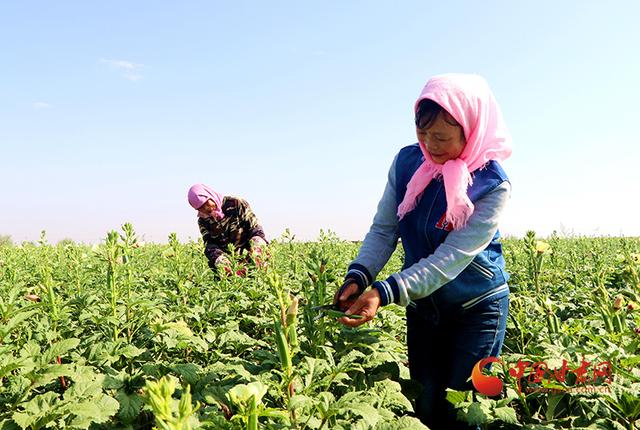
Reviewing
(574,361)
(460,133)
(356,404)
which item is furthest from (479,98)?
(356,404)

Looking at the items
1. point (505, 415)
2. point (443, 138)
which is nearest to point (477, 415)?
point (505, 415)

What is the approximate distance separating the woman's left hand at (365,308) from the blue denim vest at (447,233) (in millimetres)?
479

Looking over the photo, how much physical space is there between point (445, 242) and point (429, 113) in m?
0.57

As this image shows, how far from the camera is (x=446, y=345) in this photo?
8.16ft

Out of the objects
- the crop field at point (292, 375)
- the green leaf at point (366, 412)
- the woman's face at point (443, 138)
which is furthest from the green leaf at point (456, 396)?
the woman's face at point (443, 138)

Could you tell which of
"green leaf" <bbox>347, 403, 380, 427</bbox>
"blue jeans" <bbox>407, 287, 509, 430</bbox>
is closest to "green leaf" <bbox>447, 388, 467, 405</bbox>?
"blue jeans" <bbox>407, 287, 509, 430</bbox>

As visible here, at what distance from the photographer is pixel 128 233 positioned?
3000mm

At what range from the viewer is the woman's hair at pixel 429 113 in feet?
6.85

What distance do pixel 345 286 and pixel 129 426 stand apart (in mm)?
1155

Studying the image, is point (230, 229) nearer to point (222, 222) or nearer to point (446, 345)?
point (222, 222)

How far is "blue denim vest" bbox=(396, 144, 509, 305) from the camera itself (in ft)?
7.36

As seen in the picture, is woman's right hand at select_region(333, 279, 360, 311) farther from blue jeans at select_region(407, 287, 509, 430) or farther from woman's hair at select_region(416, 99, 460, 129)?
woman's hair at select_region(416, 99, 460, 129)

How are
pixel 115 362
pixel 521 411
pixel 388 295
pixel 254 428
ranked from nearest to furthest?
1. pixel 254 428
2. pixel 388 295
3. pixel 115 362
4. pixel 521 411

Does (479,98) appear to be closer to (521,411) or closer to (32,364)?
(521,411)
